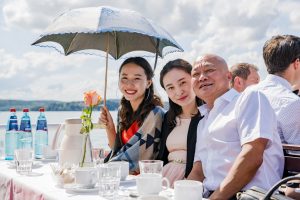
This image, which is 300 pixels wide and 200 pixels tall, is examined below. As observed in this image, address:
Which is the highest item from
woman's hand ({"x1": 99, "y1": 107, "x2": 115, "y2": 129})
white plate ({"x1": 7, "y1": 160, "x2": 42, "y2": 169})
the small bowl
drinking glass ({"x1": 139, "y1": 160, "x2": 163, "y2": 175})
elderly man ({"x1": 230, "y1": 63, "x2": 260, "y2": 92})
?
elderly man ({"x1": 230, "y1": 63, "x2": 260, "y2": 92})

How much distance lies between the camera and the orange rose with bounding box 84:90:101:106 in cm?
209

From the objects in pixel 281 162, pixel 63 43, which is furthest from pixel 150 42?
pixel 281 162

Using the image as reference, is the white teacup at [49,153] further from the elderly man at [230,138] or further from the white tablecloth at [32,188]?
the elderly man at [230,138]

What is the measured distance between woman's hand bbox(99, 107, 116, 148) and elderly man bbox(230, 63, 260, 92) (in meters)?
1.58

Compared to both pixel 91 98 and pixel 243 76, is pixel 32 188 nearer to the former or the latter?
pixel 91 98

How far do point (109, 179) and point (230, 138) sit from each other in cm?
63

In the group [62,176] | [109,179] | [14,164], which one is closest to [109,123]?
[14,164]

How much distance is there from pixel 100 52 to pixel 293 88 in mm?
1551

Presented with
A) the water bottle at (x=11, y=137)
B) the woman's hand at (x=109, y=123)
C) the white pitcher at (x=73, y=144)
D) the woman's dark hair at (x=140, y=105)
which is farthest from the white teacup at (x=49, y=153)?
the white pitcher at (x=73, y=144)

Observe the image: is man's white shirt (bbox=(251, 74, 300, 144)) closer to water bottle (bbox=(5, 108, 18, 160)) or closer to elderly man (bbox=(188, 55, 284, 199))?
elderly man (bbox=(188, 55, 284, 199))

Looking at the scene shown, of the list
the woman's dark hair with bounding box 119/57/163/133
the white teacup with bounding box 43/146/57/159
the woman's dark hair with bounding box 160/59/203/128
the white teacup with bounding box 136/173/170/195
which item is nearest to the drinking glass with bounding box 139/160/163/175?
the white teacup with bounding box 136/173/170/195

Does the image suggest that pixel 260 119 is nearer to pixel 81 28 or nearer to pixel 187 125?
pixel 187 125

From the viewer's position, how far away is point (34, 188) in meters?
1.83

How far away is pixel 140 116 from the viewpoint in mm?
2816
